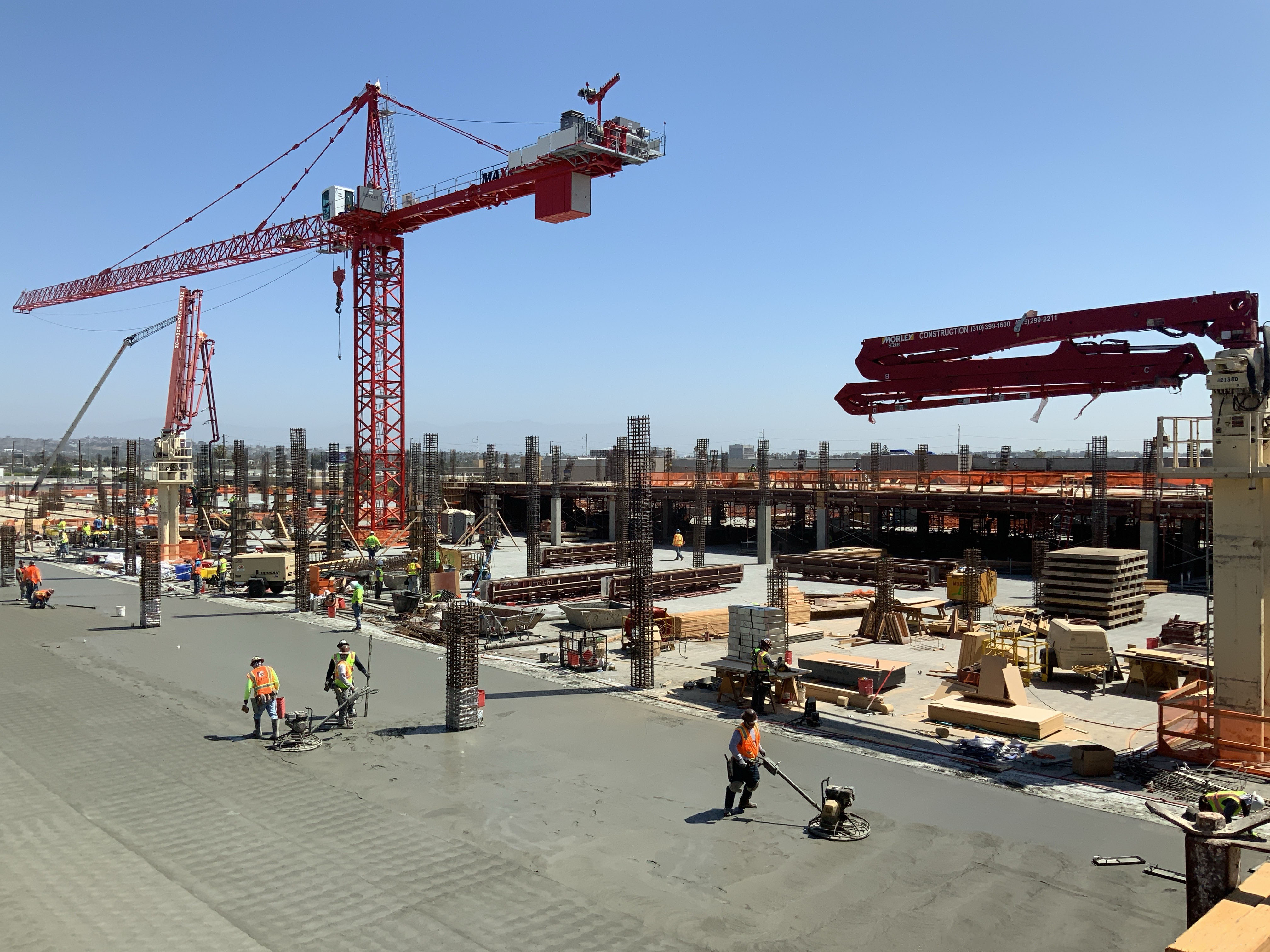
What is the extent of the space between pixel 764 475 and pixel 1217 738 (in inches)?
1012

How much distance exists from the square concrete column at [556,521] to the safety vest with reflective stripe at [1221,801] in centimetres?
3775

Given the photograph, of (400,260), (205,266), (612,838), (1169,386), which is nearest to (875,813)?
(612,838)

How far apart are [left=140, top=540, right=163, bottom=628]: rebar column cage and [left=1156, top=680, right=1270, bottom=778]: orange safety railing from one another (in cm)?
2219

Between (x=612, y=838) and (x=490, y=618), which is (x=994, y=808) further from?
(x=490, y=618)

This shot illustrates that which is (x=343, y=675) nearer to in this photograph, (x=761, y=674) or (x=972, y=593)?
(x=761, y=674)

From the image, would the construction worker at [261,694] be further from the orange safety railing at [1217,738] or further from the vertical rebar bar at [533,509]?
the vertical rebar bar at [533,509]

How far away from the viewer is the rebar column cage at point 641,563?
16281mm

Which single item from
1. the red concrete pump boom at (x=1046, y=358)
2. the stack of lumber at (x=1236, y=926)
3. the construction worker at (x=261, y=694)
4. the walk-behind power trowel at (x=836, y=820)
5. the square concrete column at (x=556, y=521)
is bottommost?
the walk-behind power trowel at (x=836, y=820)

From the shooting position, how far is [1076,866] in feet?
27.6

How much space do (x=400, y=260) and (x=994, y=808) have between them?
4135 centimetres

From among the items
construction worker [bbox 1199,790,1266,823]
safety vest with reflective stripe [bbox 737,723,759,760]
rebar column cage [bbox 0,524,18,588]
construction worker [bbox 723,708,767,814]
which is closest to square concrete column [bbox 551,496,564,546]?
rebar column cage [bbox 0,524,18,588]

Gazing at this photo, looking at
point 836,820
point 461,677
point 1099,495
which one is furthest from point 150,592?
point 1099,495

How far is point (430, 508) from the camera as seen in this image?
3662cm

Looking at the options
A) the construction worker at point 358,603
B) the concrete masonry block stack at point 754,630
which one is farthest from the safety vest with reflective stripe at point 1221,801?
the construction worker at point 358,603
